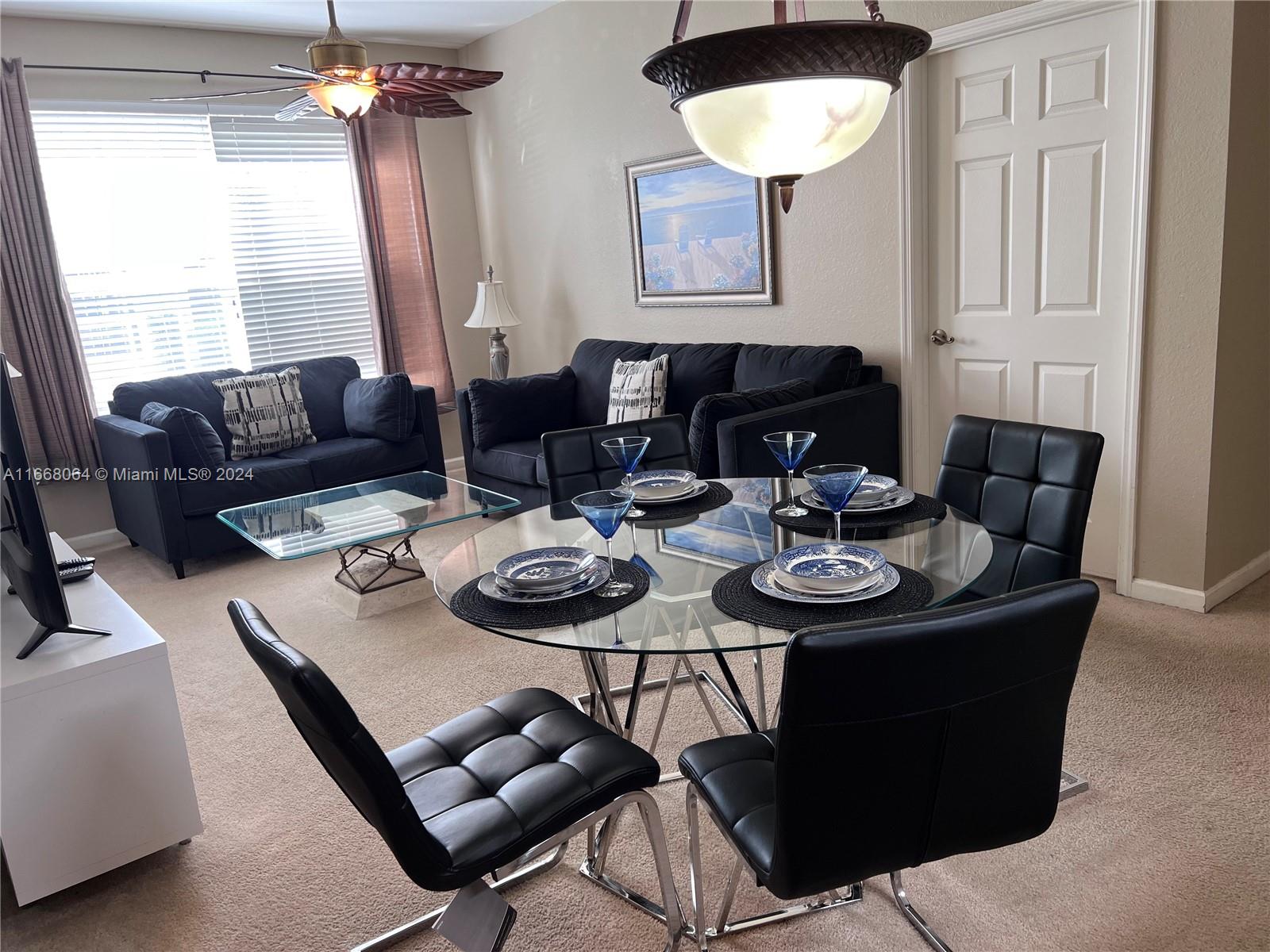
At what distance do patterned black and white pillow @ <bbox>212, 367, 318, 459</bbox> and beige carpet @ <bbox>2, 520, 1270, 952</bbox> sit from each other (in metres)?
2.00

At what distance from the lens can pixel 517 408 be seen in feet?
15.9

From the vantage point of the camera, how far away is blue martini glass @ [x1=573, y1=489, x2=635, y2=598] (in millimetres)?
1740

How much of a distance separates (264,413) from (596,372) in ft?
5.70

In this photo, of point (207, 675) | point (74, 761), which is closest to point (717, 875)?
point (74, 761)

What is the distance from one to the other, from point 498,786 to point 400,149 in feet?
16.1

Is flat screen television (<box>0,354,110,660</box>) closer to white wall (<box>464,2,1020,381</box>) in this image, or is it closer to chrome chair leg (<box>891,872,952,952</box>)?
chrome chair leg (<box>891,872,952,952</box>)

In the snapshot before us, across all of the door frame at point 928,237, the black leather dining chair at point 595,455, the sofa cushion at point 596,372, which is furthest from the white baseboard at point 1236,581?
the sofa cushion at point 596,372

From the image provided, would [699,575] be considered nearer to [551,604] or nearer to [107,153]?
[551,604]

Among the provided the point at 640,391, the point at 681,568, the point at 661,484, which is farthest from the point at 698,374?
the point at 681,568

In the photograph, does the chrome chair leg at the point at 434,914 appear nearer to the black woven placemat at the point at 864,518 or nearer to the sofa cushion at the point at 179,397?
the black woven placemat at the point at 864,518

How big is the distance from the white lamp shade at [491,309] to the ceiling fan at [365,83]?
79.4 inches

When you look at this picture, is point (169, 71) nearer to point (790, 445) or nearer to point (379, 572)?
point (379, 572)

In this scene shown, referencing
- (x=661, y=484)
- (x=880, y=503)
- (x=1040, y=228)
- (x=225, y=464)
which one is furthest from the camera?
(x=225, y=464)

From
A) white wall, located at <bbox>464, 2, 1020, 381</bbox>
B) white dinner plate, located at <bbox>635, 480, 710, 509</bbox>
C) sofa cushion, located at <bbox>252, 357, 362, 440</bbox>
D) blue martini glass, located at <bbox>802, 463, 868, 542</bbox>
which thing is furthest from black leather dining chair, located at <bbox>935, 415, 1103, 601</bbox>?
sofa cushion, located at <bbox>252, 357, 362, 440</bbox>
